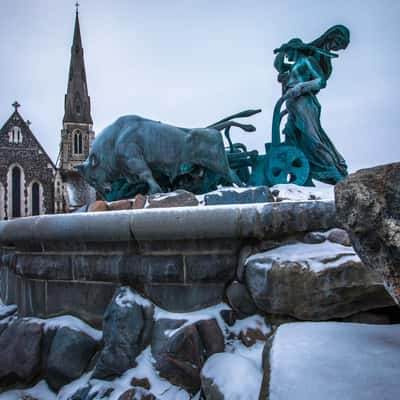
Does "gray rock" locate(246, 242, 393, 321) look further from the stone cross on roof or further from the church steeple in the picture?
the church steeple

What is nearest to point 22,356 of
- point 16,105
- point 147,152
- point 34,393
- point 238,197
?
point 34,393

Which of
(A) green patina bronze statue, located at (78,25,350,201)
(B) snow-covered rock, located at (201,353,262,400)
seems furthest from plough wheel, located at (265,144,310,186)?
(B) snow-covered rock, located at (201,353,262,400)

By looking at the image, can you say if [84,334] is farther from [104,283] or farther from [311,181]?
[311,181]

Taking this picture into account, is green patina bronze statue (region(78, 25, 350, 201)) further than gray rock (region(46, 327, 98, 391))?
Yes

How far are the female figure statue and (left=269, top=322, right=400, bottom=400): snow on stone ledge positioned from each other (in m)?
4.66

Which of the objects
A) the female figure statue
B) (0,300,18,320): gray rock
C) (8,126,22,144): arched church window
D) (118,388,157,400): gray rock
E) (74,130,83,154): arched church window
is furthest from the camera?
(74,130,83,154): arched church window

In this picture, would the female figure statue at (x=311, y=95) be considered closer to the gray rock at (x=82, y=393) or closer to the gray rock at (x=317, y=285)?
the gray rock at (x=317, y=285)

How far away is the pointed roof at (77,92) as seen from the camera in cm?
4088

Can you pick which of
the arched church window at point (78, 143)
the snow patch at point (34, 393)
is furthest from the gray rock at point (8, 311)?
the arched church window at point (78, 143)

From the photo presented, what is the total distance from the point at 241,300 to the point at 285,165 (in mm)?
3996

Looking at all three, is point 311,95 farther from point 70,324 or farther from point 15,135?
point 15,135

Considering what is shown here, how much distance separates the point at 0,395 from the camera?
2.03 meters

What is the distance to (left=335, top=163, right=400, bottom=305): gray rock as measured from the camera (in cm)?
86

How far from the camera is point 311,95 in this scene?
225 inches
